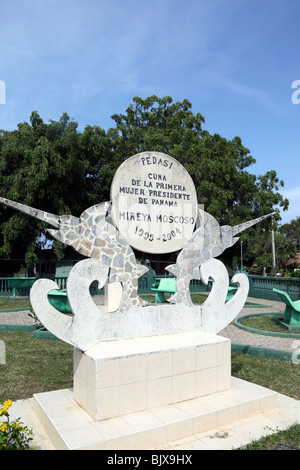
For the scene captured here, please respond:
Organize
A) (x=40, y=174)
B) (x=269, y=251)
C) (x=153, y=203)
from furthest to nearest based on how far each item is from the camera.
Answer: (x=269, y=251) < (x=40, y=174) < (x=153, y=203)

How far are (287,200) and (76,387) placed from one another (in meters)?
22.6

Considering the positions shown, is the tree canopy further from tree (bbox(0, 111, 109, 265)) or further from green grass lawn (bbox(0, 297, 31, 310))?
green grass lawn (bbox(0, 297, 31, 310))

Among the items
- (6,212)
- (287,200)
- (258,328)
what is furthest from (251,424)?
(287,200)

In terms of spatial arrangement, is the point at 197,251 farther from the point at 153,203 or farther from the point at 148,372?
the point at 148,372

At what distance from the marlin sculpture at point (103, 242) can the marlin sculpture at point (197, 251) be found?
0.58 metres

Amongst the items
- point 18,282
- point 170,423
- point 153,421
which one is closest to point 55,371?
point 153,421

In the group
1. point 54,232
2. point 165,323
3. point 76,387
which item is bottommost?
point 76,387

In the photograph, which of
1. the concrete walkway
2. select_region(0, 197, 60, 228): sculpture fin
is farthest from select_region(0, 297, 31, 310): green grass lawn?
select_region(0, 197, 60, 228): sculpture fin

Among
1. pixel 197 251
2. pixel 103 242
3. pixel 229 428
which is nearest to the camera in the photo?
pixel 229 428

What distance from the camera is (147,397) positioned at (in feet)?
14.9

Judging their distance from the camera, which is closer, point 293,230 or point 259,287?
point 259,287

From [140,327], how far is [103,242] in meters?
1.24
